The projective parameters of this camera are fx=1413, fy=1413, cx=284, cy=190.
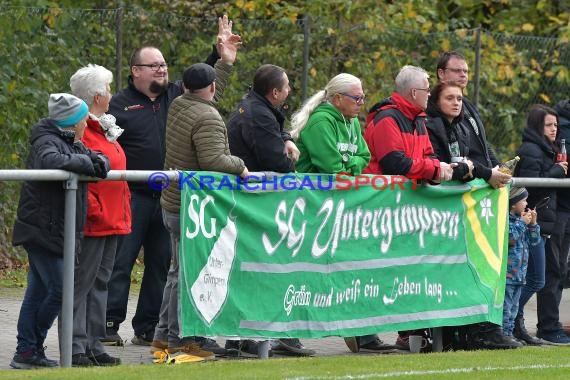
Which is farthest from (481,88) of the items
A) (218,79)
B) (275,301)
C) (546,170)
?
(275,301)

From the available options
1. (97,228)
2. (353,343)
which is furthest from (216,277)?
(353,343)

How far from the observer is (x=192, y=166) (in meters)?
9.30

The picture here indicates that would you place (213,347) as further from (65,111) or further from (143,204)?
(65,111)

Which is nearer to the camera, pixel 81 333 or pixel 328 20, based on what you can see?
pixel 81 333

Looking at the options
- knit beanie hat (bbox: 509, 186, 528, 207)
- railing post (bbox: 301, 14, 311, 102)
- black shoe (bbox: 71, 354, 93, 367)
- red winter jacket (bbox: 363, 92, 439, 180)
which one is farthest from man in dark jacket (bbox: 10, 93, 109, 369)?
railing post (bbox: 301, 14, 311, 102)

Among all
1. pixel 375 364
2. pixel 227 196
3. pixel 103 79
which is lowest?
pixel 375 364

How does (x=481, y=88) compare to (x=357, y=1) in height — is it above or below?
below

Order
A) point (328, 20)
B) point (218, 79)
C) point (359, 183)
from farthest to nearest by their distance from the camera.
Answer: point (328, 20) < point (218, 79) < point (359, 183)

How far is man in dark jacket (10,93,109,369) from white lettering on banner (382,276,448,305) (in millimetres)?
2474

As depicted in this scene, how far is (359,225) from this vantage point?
32.4ft

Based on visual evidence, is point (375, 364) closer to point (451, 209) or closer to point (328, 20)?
point (451, 209)

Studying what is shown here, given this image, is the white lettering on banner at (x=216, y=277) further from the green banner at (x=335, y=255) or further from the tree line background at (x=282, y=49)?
the tree line background at (x=282, y=49)

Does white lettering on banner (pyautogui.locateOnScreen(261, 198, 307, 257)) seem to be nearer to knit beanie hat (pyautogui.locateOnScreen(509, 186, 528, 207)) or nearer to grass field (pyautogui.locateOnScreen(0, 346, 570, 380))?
grass field (pyautogui.locateOnScreen(0, 346, 570, 380))

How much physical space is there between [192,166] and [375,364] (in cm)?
176
